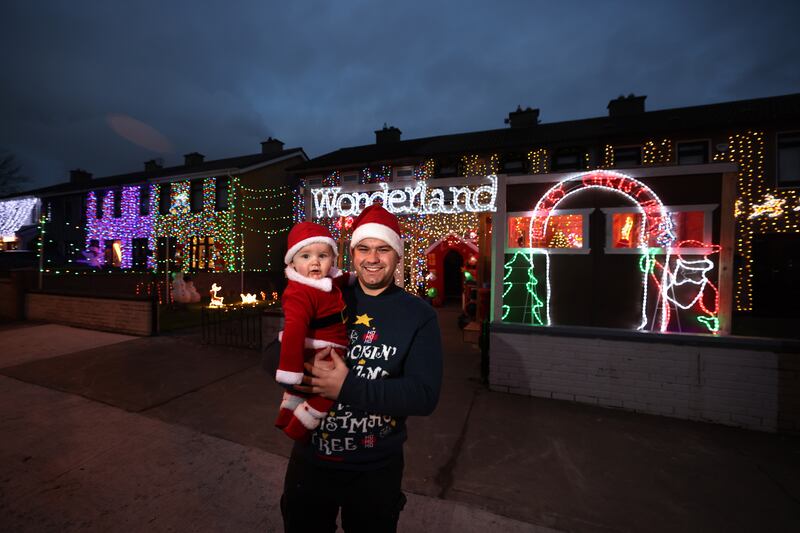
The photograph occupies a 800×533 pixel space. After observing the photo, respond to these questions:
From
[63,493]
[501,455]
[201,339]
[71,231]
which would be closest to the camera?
[63,493]

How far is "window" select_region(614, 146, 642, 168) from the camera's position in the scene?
1355 centimetres

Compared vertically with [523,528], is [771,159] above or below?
above

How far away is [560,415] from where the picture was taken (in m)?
4.40

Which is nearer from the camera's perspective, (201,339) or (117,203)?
(201,339)

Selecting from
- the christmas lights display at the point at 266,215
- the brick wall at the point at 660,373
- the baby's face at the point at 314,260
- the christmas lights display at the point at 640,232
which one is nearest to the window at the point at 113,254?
the christmas lights display at the point at 266,215

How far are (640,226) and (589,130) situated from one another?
11332 millimetres

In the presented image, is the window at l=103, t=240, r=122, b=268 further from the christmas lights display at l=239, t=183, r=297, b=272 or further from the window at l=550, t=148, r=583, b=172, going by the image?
the window at l=550, t=148, r=583, b=172

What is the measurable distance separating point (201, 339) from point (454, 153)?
1290 cm

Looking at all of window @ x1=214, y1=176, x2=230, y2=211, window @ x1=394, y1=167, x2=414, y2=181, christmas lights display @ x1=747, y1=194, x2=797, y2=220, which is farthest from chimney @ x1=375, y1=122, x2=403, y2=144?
christmas lights display @ x1=747, y1=194, x2=797, y2=220

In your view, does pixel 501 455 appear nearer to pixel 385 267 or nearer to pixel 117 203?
pixel 385 267

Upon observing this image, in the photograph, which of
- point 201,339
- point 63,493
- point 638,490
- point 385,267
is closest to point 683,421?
point 638,490

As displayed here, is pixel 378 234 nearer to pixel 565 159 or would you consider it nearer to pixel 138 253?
pixel 565 159

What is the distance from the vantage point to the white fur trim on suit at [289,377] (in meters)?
1.48

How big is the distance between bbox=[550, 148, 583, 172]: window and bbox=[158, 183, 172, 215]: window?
22.0 meters
